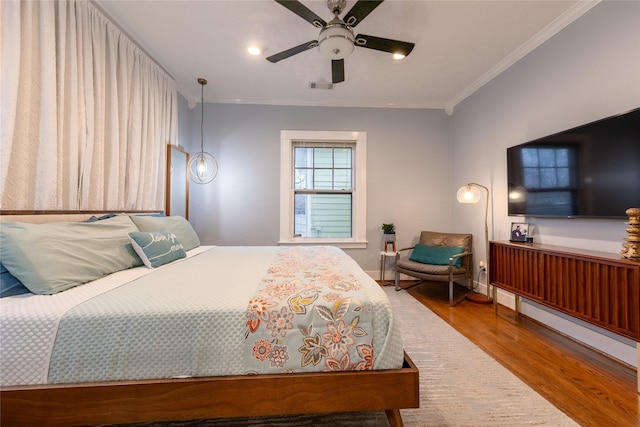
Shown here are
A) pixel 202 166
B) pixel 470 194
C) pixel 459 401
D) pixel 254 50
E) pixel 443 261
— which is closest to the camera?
pixel 459 401

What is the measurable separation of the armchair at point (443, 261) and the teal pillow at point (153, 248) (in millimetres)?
2725

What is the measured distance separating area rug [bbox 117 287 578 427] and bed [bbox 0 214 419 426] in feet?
1.14

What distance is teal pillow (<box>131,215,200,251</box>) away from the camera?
2119 mm

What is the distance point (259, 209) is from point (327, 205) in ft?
3.53

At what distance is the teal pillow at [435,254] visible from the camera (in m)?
3.28

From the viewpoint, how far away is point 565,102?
2289mm

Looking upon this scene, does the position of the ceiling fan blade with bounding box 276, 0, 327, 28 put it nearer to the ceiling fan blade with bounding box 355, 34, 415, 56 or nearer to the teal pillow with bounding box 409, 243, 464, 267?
the ceiling fan blade with bounding box 355, 34, 415, 56

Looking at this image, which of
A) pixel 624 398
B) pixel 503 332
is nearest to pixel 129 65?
pixel 503 332

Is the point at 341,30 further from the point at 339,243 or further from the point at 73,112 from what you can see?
the point at 339,243

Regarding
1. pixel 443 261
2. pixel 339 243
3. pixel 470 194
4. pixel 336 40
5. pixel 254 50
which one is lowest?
pixel 443 261

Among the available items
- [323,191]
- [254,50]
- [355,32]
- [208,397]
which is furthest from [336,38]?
[323,191]

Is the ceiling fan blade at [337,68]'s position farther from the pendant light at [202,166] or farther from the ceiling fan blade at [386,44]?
the pendant light at [202,166]

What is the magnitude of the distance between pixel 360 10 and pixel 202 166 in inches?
115

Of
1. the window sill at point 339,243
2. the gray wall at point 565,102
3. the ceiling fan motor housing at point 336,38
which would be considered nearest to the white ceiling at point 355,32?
the gray wall at point 565,102
